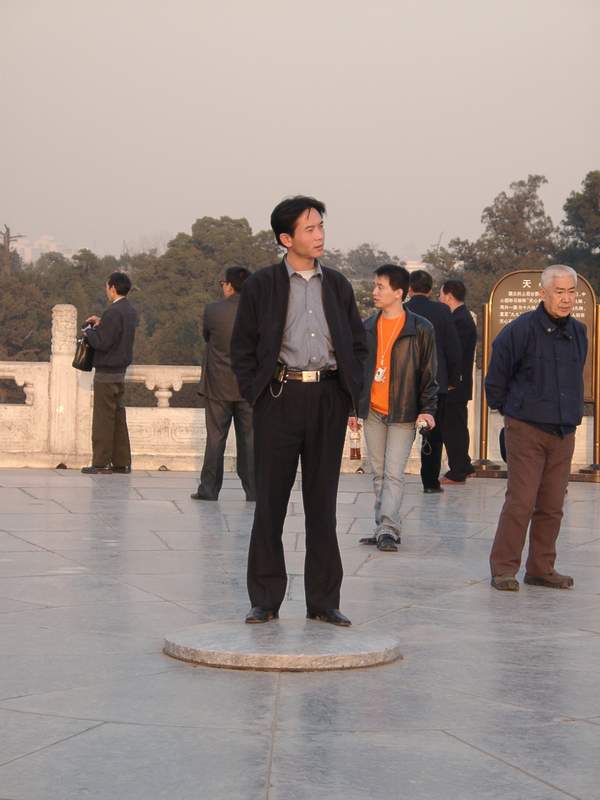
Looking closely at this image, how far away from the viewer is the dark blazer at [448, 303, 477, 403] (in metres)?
13.0

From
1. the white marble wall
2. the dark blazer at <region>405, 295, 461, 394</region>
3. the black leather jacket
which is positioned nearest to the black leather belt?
the black leather jacket

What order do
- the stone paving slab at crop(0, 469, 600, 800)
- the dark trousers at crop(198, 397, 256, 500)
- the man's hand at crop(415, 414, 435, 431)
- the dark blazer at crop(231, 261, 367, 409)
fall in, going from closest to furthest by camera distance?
the stone paving slab at crop(0, 469, 600, 800) < the dark blazer at crop(231, 261, 367, 409) < the man's hand at crop(415, 414, 435, 431) < the dark trousers at crop(198, 397, 256, 500)

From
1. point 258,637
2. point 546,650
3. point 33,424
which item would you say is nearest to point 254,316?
point 258,637

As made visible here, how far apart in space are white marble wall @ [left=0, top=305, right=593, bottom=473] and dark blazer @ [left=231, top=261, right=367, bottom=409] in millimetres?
8563

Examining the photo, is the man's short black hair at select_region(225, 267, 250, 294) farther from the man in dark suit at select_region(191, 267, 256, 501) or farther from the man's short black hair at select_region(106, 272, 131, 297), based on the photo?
the man's short black hair at select_region(106, 272, 131, 297)

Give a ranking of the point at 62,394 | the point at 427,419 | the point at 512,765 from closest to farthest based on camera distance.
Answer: the point at 512,765 < the point at 427,419 < the point at 62,394

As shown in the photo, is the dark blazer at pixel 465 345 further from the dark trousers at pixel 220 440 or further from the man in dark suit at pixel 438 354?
the dark trousers at pixel 220 440

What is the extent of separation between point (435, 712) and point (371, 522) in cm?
550

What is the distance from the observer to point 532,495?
7203 mm

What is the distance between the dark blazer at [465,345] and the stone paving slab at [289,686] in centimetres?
416

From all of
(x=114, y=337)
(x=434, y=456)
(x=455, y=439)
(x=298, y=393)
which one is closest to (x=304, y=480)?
(x=298, y=393)

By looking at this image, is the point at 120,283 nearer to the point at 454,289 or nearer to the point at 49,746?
the point at 454,289

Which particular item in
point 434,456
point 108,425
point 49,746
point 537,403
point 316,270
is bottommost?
point 49,746

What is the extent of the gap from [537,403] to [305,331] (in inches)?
72.2
